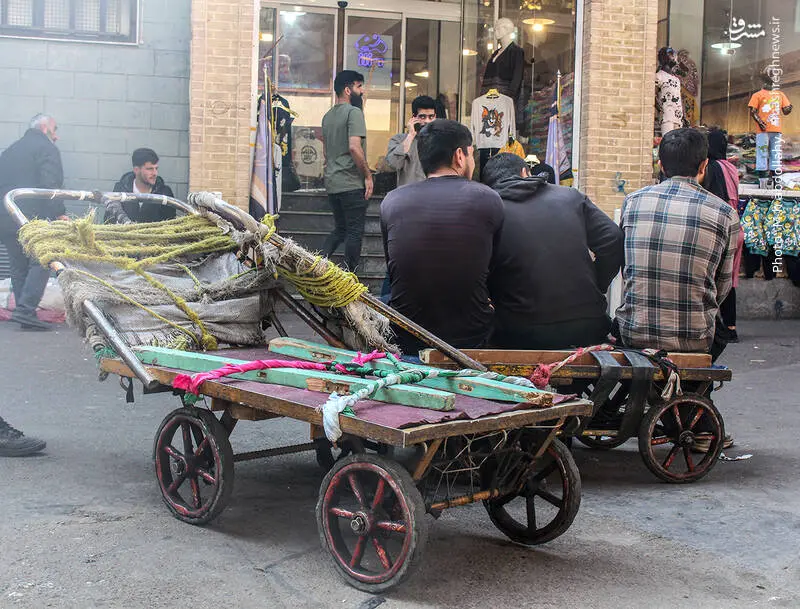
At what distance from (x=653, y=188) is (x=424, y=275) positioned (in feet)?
4.64

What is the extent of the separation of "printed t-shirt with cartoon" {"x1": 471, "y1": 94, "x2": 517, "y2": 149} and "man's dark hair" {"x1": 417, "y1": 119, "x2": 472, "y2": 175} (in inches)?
→ 287

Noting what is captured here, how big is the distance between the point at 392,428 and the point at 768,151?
10091 millimetres

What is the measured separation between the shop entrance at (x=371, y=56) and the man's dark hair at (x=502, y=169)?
29.0 feet

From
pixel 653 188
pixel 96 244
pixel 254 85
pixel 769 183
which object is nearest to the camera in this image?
pixel 96 244

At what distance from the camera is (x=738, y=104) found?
13.6 meters

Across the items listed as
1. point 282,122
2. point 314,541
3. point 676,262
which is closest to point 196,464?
point 314,541

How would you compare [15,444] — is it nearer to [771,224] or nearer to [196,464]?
[196,464]

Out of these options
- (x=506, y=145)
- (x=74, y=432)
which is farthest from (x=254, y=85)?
(x=74, y=432)

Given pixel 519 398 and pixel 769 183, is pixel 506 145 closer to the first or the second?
pixel 769 183

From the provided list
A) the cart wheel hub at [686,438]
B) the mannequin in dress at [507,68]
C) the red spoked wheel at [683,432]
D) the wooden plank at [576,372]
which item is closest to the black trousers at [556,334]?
the wooden plank at [576,372]

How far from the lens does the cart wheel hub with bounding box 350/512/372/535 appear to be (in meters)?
3.51

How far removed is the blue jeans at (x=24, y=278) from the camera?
32.4ft

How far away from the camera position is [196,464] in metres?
4.30

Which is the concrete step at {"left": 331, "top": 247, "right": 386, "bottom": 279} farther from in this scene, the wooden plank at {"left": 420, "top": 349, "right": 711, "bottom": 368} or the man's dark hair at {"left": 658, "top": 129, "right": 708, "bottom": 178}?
the wooden plank at {"left": 420, "top": 349, "right": 711, "bottom": 368}
